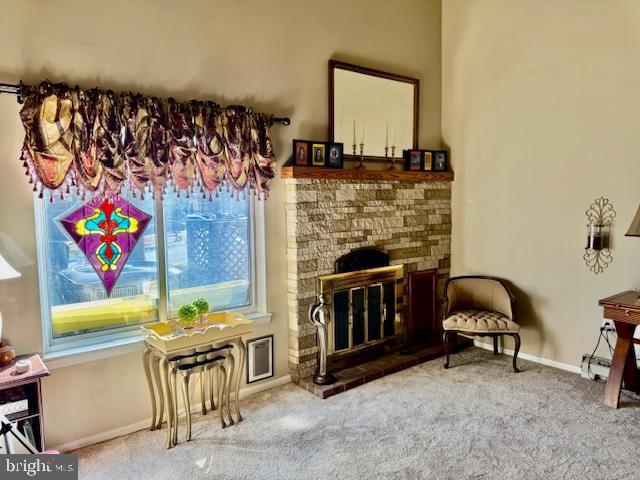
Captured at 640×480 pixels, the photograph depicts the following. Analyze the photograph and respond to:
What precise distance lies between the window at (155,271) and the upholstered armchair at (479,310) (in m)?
1.78

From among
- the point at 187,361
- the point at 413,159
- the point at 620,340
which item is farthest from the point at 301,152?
the point at 620,340

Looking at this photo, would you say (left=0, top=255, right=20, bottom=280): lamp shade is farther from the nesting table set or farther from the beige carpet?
the beige carpet

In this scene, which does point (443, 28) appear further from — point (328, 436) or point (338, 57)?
point (328, 436)

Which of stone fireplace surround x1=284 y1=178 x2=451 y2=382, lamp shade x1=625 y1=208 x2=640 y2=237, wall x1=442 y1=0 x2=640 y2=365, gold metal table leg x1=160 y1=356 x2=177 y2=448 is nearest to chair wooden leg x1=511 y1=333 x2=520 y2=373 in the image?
wall x1=442 y1=0 x2=640 y2=365

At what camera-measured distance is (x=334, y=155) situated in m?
3.87

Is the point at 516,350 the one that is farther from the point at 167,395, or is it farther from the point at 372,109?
the point at 167,395

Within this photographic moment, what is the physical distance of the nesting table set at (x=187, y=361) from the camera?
2.87 metres

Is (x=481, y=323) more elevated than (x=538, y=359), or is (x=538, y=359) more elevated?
(x=481, y=323)

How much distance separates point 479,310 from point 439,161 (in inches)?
60.3

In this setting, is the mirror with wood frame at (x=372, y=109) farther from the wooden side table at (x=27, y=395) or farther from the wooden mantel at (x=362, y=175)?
the wooden side table at (x=27, y=395)

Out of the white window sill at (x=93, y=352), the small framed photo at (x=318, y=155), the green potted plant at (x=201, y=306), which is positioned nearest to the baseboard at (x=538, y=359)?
the small framed photo at (x=318, y=155)

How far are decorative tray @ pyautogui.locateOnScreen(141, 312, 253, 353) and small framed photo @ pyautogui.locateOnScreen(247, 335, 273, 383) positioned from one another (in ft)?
1.29

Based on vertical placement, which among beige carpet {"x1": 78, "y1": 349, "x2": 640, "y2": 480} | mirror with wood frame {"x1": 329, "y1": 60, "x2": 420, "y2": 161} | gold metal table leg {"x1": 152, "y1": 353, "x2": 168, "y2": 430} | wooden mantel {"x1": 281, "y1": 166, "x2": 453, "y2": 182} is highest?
mirror with wood frame {"x1": 329, "y1": 60, "x2": 420, "y2": 161}

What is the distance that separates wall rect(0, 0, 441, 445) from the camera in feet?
8.65
